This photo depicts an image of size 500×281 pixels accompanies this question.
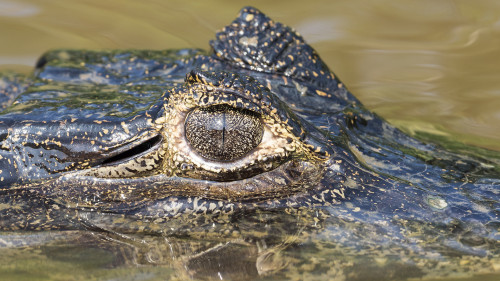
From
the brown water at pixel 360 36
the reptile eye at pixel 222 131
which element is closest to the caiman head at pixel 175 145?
the reptile eye at pixel 222 131

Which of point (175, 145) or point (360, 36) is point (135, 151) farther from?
point (360, 36)

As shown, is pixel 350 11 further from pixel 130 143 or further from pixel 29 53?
pixel 130 143

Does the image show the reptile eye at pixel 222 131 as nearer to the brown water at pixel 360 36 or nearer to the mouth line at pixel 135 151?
the mouth line at pixel 135 151

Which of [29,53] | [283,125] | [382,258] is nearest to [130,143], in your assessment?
[283,125]

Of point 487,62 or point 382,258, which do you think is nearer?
point 382,258

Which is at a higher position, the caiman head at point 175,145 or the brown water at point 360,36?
the brown water at point 360,36

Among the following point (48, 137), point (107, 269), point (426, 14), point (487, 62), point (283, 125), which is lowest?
point (107, 269)
